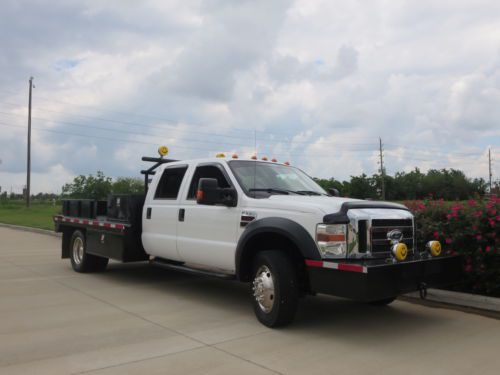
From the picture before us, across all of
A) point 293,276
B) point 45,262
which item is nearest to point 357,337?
point 293,276

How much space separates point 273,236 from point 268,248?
0.83 ft

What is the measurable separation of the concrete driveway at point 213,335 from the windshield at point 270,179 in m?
1.58

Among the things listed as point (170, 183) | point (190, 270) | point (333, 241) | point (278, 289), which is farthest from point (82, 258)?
point (333, 241)

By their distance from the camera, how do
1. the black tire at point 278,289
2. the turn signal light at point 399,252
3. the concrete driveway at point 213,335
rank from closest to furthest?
1. the concrete driveway at point 213,335
2. the turn signal light at point 399,252
3. the black tire at point 278,289

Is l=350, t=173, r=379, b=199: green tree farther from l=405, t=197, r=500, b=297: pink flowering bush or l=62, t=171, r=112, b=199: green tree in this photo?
l=405, t=197, r=500, b=297: pink flowering bush

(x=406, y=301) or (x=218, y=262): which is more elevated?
(x=218, y=262)

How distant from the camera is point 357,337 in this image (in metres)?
5.27

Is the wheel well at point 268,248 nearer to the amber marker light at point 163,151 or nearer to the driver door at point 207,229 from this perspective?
the driver door at point 207,229

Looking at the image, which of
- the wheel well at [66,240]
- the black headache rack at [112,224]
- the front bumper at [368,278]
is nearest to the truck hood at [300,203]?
the front bumper at [368,278]

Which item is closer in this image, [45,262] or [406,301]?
[406,301]

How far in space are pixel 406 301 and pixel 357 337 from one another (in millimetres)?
Result: 2160

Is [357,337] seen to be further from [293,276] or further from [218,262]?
[218,262]

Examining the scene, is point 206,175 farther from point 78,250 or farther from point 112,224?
point 78,250

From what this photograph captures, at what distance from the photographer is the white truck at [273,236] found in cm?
506
